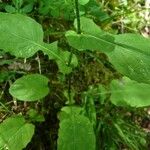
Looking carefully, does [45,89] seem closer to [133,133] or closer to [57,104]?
[57,104]

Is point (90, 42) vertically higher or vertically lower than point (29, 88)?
higher

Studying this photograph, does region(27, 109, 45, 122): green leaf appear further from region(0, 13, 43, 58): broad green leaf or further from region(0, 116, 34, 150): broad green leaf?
region(0, 13, 43, 58): broad green leaf

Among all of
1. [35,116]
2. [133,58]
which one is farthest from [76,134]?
[133,58]

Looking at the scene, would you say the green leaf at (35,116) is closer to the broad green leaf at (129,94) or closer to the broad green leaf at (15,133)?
the broad green leaf at (15,133)

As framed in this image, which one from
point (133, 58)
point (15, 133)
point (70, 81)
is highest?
point (133, 58)

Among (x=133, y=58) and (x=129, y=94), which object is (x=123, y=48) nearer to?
(x=133, y=58)

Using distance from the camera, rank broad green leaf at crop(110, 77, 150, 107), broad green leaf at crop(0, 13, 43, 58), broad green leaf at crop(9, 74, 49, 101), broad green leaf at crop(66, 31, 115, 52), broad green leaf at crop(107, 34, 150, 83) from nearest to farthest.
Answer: broad green leaf at crop(66, 31, 115, 52)
broad green leaf at crop(107, 34, 150, 83)
broad green leaf at crop(0, 13, 43, 58)
broad green leaf at crop(9, 74, 49, 101)
broad green leaf at crop(110, 77, 150, 107)

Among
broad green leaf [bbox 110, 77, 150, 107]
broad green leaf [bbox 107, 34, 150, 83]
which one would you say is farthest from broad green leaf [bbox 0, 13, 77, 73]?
broad green leaf [bbox 110, 77, 150, 107]
